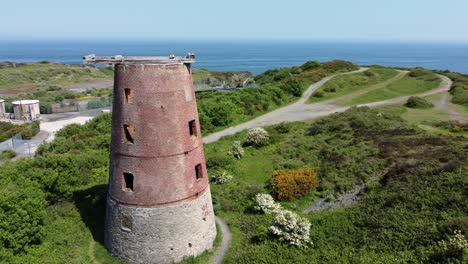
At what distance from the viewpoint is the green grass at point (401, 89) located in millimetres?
64938

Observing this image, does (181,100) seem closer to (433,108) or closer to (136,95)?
(136,95)

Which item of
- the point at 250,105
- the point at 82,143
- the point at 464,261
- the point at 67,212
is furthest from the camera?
the point at 250,105

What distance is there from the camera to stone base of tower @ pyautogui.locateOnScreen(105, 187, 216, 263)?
1925cm

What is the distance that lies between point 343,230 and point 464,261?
6.72 meters

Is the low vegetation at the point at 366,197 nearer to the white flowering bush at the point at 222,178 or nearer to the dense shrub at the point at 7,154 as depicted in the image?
the white flowering bush at the point at 222,178

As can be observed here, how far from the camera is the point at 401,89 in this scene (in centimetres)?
6962

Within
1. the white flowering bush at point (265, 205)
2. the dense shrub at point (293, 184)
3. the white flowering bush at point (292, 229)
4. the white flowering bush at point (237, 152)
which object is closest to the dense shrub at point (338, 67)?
the white flowering bush at point (237, 152)

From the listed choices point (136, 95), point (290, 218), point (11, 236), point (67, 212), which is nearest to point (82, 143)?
point (67, 212)

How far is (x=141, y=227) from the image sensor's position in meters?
19.3

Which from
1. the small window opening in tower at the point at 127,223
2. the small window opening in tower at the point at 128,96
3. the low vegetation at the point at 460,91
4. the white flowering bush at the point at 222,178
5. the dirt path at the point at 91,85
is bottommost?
the dirt path at the point at 91,85

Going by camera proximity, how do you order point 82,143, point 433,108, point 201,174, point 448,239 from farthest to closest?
point 433,108 < point 82,143 < point 201,174 < point 448,239

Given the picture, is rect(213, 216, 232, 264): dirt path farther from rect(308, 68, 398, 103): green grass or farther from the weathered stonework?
rect(308, 68, 398, 103): green grass

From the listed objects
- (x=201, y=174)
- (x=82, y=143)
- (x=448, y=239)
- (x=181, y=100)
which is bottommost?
(x=82, y=143)

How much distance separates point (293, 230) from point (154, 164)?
29.2 ft
